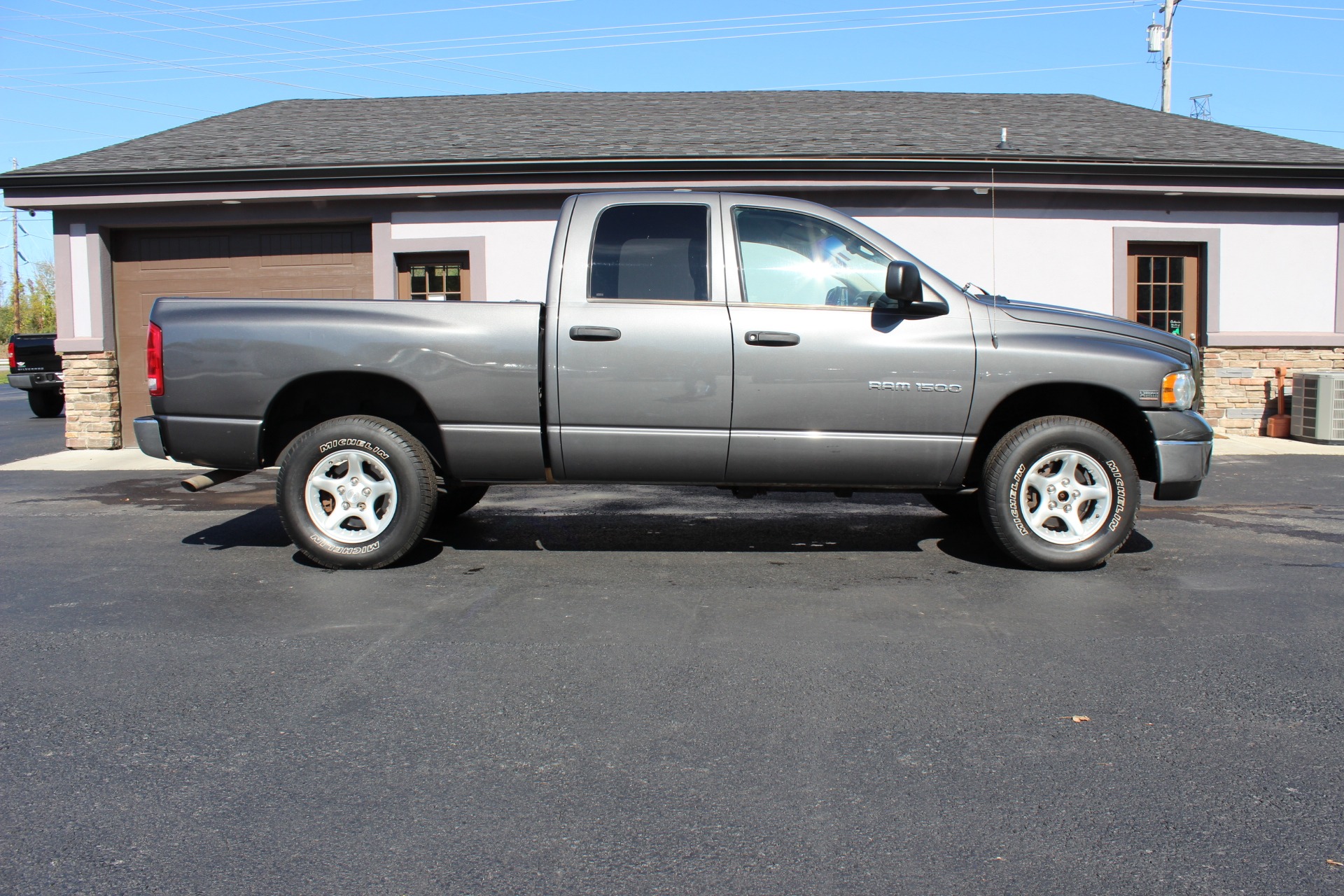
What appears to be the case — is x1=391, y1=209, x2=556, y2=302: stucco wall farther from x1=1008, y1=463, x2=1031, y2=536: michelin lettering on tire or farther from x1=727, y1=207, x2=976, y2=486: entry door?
x1=1008, y1=463, x2=1031, y2=536: michelin lettering on tire

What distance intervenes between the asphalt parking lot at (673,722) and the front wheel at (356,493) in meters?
0.17

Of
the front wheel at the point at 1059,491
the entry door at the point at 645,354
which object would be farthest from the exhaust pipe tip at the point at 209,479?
the front wheel at the point at 1059,491

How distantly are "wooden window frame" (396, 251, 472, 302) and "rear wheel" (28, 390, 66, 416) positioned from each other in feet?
34.0

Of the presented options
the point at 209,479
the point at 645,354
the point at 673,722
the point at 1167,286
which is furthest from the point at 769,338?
the point at 1167,286

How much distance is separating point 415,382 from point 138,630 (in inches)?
73.2

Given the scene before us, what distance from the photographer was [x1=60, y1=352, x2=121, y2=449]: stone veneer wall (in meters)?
12.1

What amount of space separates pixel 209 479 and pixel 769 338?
11.0 ft

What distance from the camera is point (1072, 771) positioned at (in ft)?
10.1

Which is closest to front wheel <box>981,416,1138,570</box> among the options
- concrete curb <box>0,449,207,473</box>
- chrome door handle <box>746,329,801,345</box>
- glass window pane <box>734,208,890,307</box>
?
glass window pane <box>734,208,890,307</box>

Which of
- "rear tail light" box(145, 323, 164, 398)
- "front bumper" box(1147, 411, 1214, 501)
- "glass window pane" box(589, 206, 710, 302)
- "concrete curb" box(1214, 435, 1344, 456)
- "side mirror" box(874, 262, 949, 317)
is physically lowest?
"concrete curb" box(1214, 435, 1344, 456)

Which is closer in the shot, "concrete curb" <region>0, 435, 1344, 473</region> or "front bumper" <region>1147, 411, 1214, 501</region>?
"front bumper" <region>1147, 411, 1214, 501</region>

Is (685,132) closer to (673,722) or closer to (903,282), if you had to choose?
(903,282)

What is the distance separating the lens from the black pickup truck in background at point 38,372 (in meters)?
18.2

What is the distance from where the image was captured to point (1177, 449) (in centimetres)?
570
